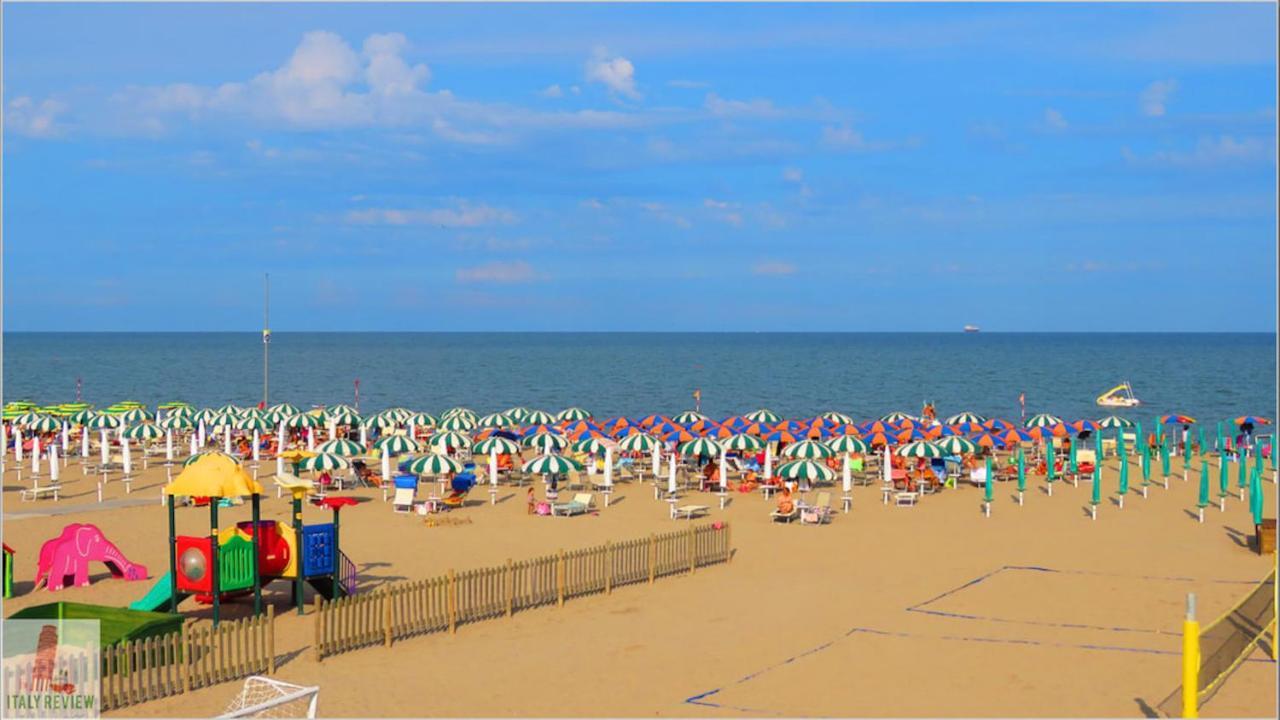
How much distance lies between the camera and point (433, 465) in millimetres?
29844

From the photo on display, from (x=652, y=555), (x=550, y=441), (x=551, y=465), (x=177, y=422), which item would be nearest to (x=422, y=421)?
(x=177, y=422)

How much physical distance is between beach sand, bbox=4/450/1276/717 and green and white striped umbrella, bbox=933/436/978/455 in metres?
3.93

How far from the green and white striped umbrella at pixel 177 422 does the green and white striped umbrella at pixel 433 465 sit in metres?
15.2

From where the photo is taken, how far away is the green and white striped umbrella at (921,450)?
33250 mm

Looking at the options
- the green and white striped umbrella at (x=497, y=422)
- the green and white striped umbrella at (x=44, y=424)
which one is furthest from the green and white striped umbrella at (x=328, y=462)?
the green and white striped umbrella at (x=44, y=424)

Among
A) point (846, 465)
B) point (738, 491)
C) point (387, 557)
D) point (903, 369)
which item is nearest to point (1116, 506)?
point (846, 465)

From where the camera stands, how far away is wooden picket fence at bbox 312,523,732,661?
15891 mm

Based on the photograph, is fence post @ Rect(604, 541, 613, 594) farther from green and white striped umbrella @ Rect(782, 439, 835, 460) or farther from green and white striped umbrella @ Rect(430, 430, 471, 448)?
green and white striped umbrella @ Rect(430, 430, 471, 448)

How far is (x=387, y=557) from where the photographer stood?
76.1ft

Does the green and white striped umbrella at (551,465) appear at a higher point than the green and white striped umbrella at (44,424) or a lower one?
lower

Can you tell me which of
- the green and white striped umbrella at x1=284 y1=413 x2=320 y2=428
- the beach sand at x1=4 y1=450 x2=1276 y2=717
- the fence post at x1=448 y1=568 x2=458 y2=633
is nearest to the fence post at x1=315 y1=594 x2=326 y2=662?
the beach sand at x1=4 y1=450 x2=1276 y2=717

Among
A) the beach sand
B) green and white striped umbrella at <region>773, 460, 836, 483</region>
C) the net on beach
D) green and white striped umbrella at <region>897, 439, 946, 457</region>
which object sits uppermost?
green and white striped umbrella at <region>897, 439, 946, 457</region>

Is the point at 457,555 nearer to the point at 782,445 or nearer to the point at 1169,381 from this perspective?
the point at 782,445

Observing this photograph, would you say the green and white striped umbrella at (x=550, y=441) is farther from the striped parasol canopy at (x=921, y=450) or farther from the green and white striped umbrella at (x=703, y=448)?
the striped parasol canopy at (x=921, y=450)
